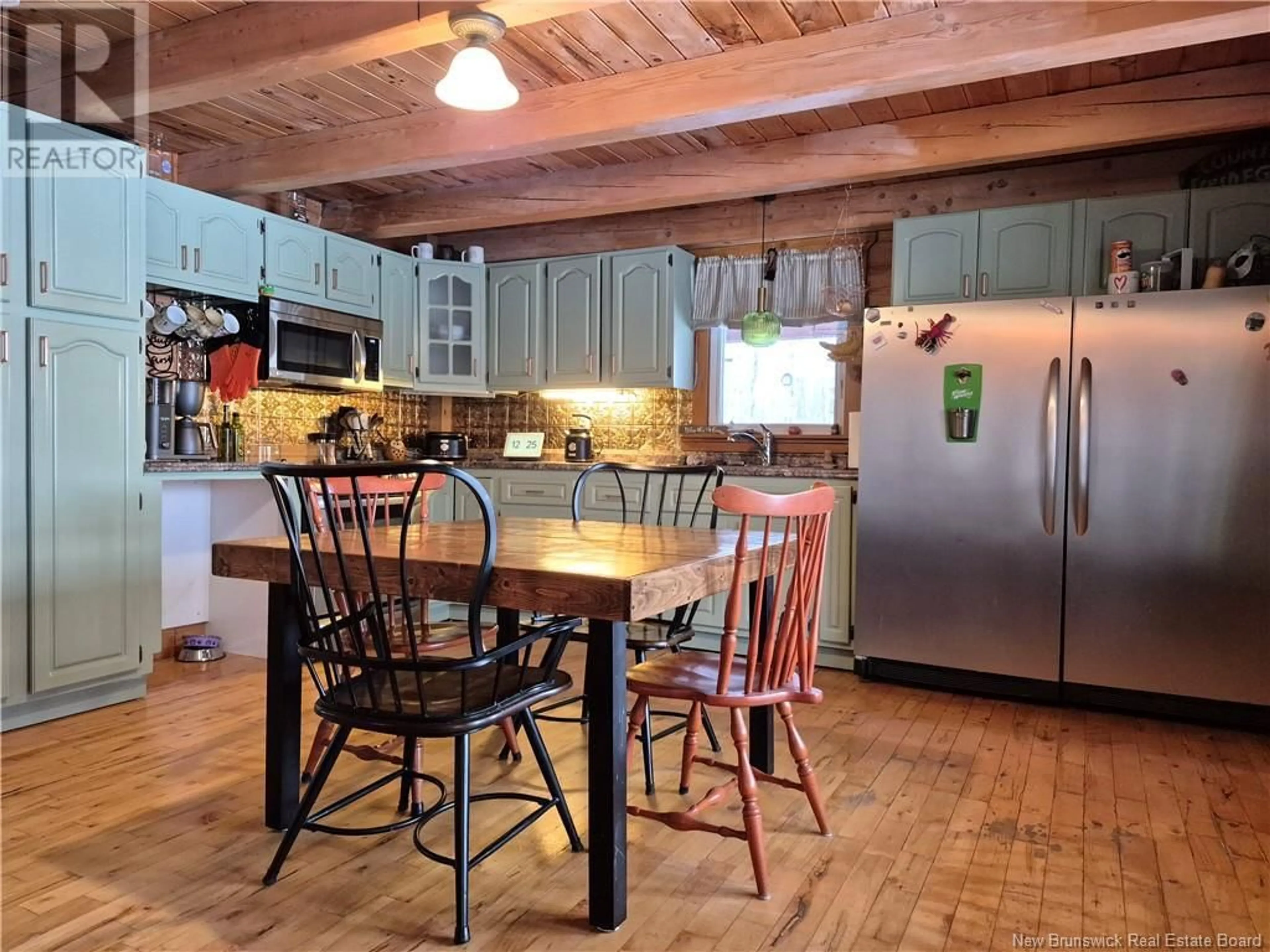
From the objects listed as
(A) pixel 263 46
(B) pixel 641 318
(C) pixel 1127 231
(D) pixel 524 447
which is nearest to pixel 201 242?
(A) pixel 263 46

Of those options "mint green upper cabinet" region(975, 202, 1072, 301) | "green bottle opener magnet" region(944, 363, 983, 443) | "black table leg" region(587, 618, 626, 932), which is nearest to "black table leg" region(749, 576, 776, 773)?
"black table leg" region(587, 618, 626, 932)

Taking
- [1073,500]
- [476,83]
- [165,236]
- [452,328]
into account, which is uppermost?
[476,83]

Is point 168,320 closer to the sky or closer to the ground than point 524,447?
closer to the sky

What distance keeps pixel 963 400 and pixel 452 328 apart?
288cm

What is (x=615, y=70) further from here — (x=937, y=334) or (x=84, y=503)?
(x=84, y=503)

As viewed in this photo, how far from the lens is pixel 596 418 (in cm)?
493

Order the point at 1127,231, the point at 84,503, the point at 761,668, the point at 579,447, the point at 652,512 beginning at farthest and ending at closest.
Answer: the point at 579,447 < the point at 652,512 < the point at 1127,231 < the point at 84,503 < the point at 761,668

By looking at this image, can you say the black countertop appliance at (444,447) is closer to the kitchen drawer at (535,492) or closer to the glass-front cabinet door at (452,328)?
the glass-front cabinet door at (452,328)

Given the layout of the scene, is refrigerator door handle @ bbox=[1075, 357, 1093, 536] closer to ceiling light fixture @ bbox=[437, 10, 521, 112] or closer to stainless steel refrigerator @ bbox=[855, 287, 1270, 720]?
stainless steel refrigerator @ bbox=[855, 287, 1270, 720]

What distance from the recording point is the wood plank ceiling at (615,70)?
2.70 meters

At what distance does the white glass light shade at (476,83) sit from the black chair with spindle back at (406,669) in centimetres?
113

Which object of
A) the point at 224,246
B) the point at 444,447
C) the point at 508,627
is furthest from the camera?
the point at 444,447

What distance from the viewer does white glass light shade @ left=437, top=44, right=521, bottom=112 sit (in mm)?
2221

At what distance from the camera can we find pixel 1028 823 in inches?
86.8
